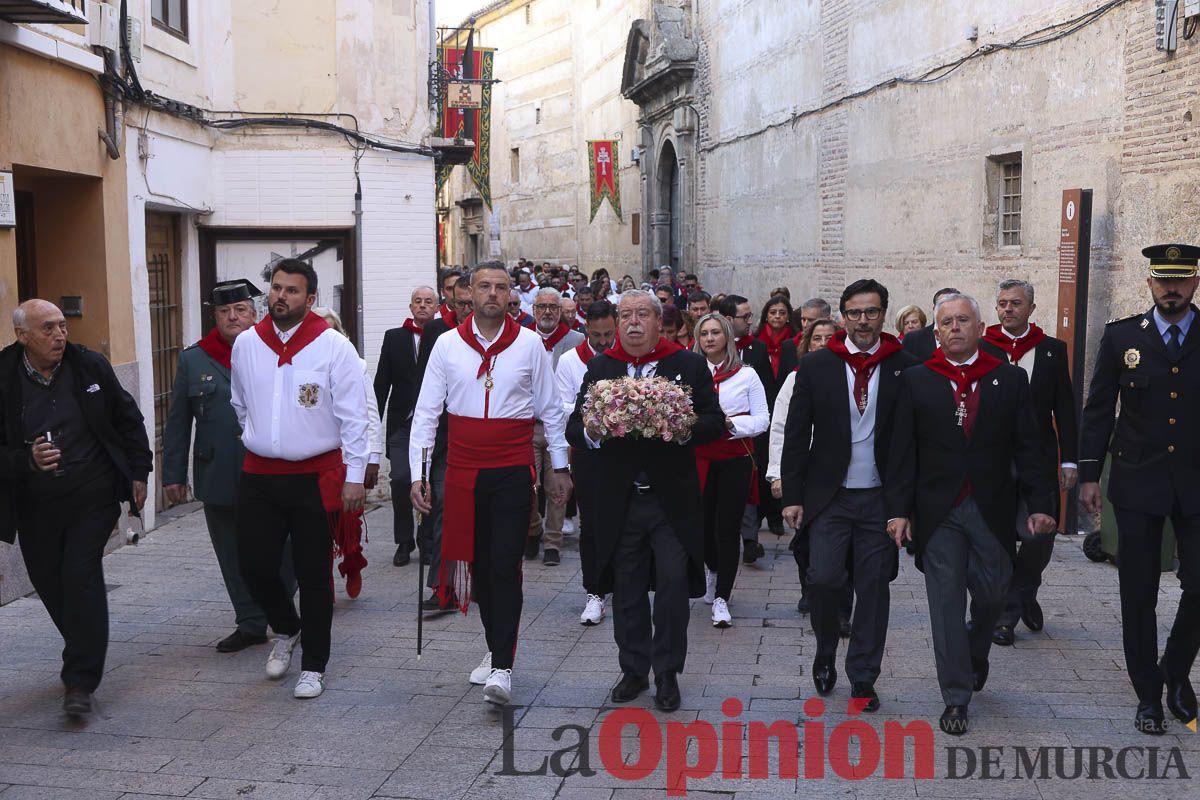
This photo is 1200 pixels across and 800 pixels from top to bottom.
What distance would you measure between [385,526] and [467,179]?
4388 cm

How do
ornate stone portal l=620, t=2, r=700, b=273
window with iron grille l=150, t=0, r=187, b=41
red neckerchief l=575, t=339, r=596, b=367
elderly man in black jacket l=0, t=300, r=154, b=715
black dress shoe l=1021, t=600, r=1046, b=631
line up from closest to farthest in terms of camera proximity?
1. elderly man in black jacket l=0, t=300, r=154, b=715
2. black dress shoe l=1021, t=600, r=1046, b=631
3. red neckerchief l=575, t=339, r=596, b=367
4. window with iron grille l=150, t=0, r=187, b=41
5. ornate stone portal l=620, t=2, r=700, b=273

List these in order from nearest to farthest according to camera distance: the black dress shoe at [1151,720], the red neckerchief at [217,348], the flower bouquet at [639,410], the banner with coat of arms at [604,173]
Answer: the black dress shoe at [1151,720]
the flower bouquet at [639,410]
the red neckerchief at [217,348]
the banner with coat of arms at [604,173]

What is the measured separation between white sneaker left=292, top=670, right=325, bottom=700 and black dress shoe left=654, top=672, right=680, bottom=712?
163 cm

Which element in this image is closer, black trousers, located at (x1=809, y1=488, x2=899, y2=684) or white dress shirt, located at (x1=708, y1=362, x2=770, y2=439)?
black trousers, located at (x1=809, y1=488, x2=899, y2=684)

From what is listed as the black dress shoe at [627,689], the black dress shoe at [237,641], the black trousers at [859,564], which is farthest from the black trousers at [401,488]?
the black trousers at [859,564]

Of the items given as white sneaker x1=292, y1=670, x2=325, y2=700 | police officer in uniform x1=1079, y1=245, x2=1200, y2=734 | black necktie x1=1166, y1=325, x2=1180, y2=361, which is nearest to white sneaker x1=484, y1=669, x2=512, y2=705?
white sneaker x1=292, y1=670, x2=325, y2=700

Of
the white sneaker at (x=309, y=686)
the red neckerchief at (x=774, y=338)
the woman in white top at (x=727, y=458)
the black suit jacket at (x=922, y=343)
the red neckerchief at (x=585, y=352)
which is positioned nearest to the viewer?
the white sneaker at (x=309, y=686)

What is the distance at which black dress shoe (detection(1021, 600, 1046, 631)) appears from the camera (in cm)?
773

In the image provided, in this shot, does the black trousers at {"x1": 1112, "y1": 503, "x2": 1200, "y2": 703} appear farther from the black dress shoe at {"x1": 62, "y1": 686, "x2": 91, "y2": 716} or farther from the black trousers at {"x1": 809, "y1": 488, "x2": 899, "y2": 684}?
the black dress shoe at {"x1": 62, "y1": 686, "x2": 91, "y2": 716}

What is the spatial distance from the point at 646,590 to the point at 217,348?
9.34 ft

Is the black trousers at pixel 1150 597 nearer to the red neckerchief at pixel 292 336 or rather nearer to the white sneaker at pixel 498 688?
the white sneaker at pixel 498 688

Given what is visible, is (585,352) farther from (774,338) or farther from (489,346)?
(774,338)

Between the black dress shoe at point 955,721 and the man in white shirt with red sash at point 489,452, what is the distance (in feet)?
6.38

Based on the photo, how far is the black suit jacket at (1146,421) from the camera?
232 inches
